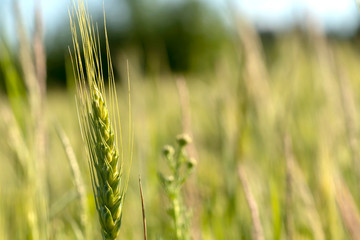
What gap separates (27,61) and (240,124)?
362mm

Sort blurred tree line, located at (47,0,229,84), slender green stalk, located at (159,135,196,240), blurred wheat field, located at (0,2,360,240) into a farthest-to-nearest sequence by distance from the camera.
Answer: blurred tree line, located at (47,0,229,84) → blurred wheat field, located at (0,2,360,240) → slender green stalk, located at (159,135,196,240)

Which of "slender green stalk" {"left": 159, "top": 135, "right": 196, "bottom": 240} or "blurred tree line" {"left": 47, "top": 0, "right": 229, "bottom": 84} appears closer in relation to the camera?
"slender green stalk" {"left": 159, "top": 135, "right": 196, "bottom": 240}

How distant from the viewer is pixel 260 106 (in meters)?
0.96

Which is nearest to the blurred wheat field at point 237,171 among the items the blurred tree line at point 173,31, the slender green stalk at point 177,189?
the slender green stalk at point 177,189

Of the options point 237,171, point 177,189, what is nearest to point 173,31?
point 237,171

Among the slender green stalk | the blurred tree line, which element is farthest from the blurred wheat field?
the blurred tree line

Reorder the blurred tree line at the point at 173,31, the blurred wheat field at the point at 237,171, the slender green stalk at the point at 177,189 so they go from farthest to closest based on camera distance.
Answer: the blurred tree line at the point at 173,31 → the blurred wheat field at the point at 237,171 → the slender green stalk at the point at 177,189

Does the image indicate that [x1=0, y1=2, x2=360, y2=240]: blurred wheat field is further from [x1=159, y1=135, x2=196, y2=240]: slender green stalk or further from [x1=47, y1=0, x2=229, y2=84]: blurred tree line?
[x1=47, y1=0, x2=229, y2=84]: blurred tree line

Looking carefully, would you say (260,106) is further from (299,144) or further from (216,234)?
(216,234)

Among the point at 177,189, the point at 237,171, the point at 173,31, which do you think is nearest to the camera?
the point at 177,189

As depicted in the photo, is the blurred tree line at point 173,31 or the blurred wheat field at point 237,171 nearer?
the blurred wheat field at point 237,171

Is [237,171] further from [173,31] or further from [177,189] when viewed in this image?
[173,31]

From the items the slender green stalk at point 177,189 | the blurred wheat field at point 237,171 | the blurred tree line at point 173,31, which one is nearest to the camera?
the slender green stalk at point 177,189

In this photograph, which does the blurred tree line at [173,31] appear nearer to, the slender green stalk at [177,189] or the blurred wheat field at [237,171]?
the blurred wheat field at [237,171]
